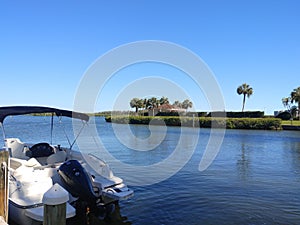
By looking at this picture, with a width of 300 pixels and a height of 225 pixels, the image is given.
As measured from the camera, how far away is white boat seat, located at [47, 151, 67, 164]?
804cm

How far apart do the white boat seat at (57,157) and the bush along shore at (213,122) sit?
41.0 meters

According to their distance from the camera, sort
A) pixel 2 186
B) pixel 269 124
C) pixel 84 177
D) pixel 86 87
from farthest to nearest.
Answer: pixel 269 124 < pixel 86 87 < pixel 84 177 < pixel 2 186

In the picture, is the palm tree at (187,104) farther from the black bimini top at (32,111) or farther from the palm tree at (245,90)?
the black bimini top at (32,111)

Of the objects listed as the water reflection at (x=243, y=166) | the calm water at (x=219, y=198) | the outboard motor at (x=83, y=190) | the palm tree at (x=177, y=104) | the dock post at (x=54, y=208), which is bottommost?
the calm water at (x=219, y=198)

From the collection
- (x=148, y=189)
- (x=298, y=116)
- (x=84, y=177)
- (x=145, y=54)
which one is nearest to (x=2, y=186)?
(x=84, y=177)

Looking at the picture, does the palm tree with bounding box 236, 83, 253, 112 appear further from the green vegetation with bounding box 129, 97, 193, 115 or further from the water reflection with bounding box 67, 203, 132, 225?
the water reflection with bounding box 67, 203, 132, 225

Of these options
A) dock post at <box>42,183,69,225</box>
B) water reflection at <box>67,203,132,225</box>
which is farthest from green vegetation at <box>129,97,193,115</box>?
dock post at <box>42,183,69,225</box>

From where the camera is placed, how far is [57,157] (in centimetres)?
821

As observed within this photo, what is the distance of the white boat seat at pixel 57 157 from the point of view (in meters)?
8.04

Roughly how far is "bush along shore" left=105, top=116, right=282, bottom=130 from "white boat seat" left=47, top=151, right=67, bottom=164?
41.0 meters

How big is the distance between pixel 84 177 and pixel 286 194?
6529 mm

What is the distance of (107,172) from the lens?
7238 mm

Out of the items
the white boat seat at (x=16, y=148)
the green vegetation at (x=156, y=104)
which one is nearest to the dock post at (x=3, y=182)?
the white boat seat at (x=16, y=148)

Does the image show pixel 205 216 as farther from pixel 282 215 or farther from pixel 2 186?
pixel 2 186
